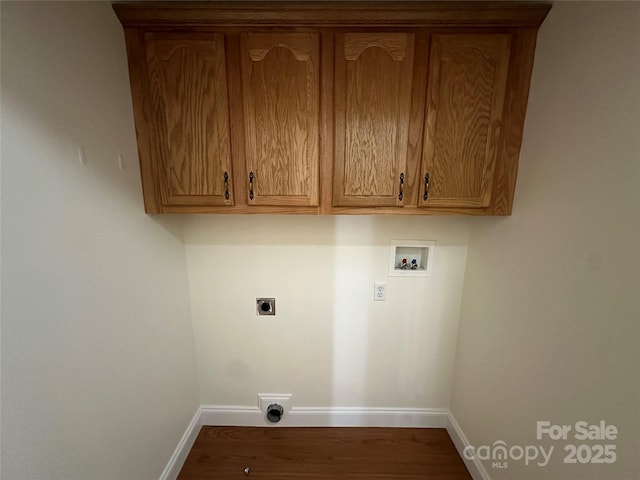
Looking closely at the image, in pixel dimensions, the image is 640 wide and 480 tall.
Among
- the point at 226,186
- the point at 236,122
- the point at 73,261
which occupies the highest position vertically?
the point at 236,122

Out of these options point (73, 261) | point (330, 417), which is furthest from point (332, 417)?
point (73, 261)

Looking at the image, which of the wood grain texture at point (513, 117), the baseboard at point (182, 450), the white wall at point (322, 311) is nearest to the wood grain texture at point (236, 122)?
the white wall at point (322, 311)

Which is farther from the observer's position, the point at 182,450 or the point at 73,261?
→ the point at 182,450

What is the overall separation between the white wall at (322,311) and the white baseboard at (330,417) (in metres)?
0.05

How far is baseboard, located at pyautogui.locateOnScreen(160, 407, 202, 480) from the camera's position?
149cm

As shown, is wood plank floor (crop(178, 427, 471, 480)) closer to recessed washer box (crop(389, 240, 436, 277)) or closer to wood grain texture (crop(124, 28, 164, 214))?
recessed washer box (crop(389, 240, 436, 277))

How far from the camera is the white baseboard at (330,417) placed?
1880 millimetres

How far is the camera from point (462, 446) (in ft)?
5.48

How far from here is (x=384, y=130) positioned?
4.08ft

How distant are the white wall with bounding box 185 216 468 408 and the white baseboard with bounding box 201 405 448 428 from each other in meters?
0.05

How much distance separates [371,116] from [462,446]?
76.1 inches

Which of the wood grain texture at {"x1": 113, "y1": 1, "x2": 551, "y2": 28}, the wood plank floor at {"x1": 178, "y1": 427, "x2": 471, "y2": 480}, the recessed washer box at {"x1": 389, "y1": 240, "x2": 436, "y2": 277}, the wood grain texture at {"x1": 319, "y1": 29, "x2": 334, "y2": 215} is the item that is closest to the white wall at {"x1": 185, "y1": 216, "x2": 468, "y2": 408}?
the recessed washer box at {"x1": 389, "y1": 240, "x2": 436, "y2": 277}

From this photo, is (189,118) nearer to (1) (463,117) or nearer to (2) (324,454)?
(1) (463,117)

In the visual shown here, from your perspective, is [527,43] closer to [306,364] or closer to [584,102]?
[584,102]
